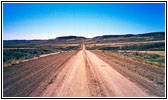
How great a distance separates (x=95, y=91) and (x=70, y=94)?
134 cm

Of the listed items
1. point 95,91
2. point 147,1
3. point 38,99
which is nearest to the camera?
point 38,99

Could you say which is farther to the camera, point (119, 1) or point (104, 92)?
point (119, 1)

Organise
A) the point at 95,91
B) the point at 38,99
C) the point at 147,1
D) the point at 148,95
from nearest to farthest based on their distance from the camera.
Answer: the point at 38,99, the point at 148,95, the point at 95,91, the point at 147,1

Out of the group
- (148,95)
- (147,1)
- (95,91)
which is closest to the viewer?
(148,95)

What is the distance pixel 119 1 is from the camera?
30.9 feet

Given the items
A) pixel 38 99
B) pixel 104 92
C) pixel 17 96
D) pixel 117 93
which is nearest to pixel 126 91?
pixel 117 93

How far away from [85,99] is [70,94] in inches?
36.8

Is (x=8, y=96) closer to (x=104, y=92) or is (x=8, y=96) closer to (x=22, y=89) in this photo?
(x=22, y=89)

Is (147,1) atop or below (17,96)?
atop

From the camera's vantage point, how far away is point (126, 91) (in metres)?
7.83

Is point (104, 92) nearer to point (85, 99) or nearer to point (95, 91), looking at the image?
point (95, 91)

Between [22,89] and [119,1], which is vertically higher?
[119,1]

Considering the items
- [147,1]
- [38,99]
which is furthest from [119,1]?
[38,99]

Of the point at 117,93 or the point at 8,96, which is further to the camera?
the point at 117,93
